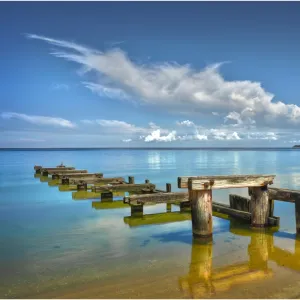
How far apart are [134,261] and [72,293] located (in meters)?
2.10

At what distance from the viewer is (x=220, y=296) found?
236 inches

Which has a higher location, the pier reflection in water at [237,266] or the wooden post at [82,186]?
the wooden post at [82,186]

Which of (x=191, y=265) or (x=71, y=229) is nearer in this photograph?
(x=191, y=265)

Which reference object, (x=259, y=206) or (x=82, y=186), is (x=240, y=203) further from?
(x=82, y=186)

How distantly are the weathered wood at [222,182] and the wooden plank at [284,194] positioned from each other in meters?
0.39

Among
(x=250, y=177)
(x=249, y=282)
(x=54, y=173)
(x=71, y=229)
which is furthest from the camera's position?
(x=54, y=173)

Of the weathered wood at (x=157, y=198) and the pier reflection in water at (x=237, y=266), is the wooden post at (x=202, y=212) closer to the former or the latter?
the pier reflection in water at (x=237, y=266)

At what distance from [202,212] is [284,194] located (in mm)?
2787

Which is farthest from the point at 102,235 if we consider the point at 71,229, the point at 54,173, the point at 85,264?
the point at 54,173

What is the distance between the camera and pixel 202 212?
31.0 ft

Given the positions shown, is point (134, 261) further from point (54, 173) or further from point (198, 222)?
point (54, 173)

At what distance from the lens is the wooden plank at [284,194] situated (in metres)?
9.84

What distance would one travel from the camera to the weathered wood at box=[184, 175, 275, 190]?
9125mm

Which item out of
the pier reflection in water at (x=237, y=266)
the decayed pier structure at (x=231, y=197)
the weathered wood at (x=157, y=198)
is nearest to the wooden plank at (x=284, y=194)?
the decayed pier structure at (x=231, y=197)
